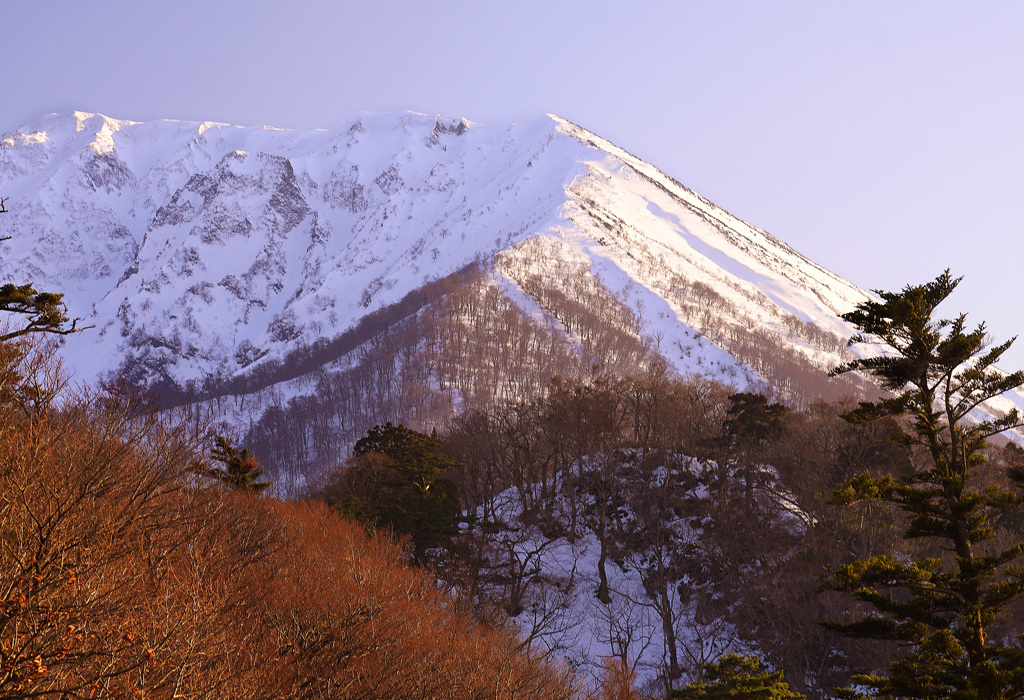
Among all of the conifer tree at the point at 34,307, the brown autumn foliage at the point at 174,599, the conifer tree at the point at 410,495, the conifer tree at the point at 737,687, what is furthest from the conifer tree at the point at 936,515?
the conifer tree at the point at 410,495

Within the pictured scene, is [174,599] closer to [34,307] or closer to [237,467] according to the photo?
[34,307]

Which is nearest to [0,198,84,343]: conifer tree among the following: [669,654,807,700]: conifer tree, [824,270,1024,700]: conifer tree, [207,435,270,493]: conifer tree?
[824,270,1024,700]: conifer tree

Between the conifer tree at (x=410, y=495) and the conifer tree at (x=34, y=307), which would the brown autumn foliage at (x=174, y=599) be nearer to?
the conifer tree at (x=34, y=307)

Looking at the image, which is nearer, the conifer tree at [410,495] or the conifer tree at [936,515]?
the conifer tree at [936,515]

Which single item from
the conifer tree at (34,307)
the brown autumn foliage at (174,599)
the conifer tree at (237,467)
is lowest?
the conifer tree at (237,467)

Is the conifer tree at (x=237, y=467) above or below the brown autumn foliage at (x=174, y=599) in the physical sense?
below

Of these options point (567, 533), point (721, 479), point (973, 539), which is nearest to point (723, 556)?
point (721, 479)

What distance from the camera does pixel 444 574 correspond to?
4222cm

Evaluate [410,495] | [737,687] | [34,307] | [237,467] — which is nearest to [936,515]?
[737,687]

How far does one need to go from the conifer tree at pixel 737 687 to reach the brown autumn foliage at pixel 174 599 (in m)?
4.37

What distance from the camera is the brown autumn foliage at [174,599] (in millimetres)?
12984

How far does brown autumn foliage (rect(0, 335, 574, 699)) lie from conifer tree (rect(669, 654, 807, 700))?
437 cm

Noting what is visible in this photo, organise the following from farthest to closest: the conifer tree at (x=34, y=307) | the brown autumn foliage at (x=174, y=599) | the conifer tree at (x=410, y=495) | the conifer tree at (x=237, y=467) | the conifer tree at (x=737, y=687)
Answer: the conifer tree at (x=237, y=467) → the conifer tree at (x=410, y=495) → the conifer tree at (x=737, y=687) → the conifer tree at (x=34, y=307) → the brown autumn foliage at (x=174, y=599)

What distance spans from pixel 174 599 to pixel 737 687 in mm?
16788
